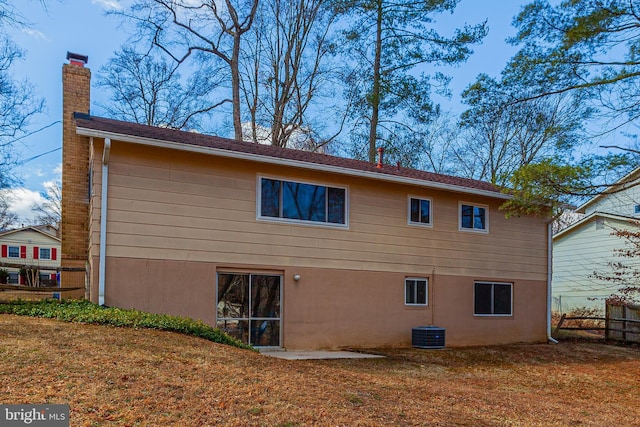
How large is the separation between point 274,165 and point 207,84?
12278 mm

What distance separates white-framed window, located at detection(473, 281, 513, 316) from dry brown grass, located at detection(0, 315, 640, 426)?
4359mm

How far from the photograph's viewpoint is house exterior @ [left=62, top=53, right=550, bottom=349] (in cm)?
967

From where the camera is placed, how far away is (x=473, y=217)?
13953 mm

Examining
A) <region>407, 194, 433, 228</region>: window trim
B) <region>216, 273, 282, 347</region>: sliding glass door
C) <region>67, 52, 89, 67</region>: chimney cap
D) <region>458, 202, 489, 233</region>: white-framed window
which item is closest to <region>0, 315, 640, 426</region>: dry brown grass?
<region>216, 273, 282, 347</region>: sliding glass door

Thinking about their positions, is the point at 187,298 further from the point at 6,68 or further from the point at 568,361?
the point at 6,68

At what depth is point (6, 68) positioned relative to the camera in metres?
16.0

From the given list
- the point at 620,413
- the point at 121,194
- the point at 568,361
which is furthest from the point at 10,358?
the point at 568,361

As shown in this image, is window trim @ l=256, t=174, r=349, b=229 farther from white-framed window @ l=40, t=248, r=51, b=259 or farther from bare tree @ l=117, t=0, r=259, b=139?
white-framed window @ l=40, t=248, r=51, b=259

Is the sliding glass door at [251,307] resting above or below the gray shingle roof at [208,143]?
below

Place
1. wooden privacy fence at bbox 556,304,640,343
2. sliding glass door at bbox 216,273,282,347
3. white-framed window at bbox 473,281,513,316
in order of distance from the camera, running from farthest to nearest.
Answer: wooden privacy fence at bbox 556,304,640,343
white-framed window at bbox 473,281,513,316
sliding glass door at bbox 216,273,282,347

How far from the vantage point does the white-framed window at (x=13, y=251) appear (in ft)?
125

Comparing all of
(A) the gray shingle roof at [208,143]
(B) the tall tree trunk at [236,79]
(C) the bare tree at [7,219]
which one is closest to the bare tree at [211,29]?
(B) the tall tree trunk at [236,79]

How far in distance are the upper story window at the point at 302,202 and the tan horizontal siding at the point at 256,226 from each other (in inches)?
6.3

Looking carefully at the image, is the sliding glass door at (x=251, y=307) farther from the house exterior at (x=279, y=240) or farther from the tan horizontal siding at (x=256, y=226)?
the tan horizontal siding at (x=256, y=226)
